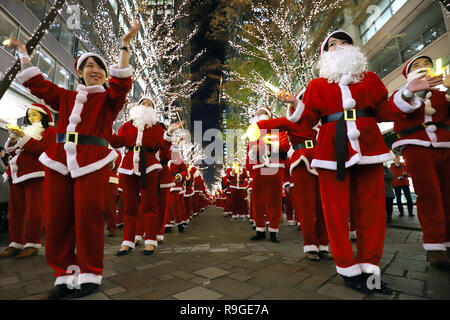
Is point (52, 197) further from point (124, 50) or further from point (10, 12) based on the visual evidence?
point (10, 12)

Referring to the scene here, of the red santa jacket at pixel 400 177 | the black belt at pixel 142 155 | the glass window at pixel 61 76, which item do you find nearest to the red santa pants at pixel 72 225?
the black belt at pixel 142 155

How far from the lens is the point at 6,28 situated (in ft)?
27.5

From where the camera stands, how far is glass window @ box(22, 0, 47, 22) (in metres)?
9.50

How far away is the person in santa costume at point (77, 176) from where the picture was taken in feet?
6.51

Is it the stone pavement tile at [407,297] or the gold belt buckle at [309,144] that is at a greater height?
the gold belt buckle at [309,144]

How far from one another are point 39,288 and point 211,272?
5.21ft

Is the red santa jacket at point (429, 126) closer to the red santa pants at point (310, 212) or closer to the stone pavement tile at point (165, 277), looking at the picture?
the red santa pants at point (310, 212)

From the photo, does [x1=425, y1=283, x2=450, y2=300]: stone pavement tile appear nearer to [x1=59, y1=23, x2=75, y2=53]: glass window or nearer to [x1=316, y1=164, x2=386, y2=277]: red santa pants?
[x1=316, y1=164, x2=386, y2=277]: red santa pants

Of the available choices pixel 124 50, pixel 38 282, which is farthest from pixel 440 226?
pixel 38 282

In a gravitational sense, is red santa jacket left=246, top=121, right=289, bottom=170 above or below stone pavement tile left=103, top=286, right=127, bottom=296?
above

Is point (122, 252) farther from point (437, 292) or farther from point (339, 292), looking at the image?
point (437, 292)

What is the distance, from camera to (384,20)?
11.9m

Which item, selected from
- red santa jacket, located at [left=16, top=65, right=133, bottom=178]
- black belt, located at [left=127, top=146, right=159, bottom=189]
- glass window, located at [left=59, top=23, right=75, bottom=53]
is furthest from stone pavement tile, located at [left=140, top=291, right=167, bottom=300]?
glass window, located at [left=59, top=23, right=75, bottom=53]

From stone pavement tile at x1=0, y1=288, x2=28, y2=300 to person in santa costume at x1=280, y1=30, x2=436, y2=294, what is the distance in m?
2.68
